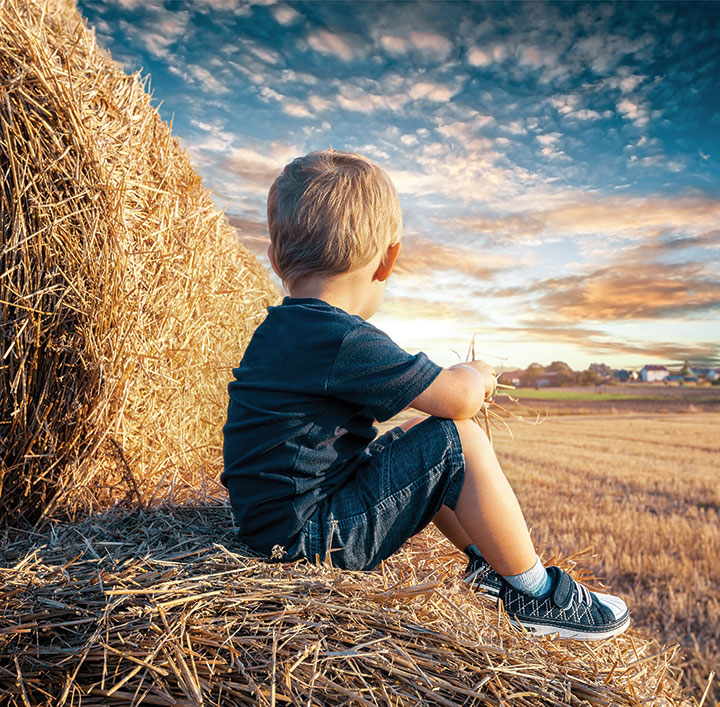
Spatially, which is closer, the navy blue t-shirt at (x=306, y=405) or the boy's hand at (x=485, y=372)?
the navy blue t-shirt at (x=306, y=405)

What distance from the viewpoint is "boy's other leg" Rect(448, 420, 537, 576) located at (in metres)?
1.61

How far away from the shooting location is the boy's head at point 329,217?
1730mm

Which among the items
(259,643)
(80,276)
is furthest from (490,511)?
(80,276)

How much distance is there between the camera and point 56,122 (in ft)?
6.72

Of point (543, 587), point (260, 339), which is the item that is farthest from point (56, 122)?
point (543, 587)

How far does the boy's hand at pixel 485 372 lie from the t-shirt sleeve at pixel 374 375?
246mm

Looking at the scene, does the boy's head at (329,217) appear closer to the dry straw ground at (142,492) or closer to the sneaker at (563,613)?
the dry straw ground at (142,492)

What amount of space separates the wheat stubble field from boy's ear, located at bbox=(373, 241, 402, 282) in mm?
1037

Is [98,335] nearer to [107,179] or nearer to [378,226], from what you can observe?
[107,179]

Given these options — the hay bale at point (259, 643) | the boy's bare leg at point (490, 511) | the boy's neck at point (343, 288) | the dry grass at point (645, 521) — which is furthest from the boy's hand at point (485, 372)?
the dry grass at point (645, 521)

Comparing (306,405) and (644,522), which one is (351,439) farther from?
(644,522)

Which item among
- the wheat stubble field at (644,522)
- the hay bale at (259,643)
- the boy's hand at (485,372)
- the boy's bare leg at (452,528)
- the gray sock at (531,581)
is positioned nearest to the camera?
the hay bale at (259,643)

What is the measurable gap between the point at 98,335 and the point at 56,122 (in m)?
0.75

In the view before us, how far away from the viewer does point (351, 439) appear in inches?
69.0
